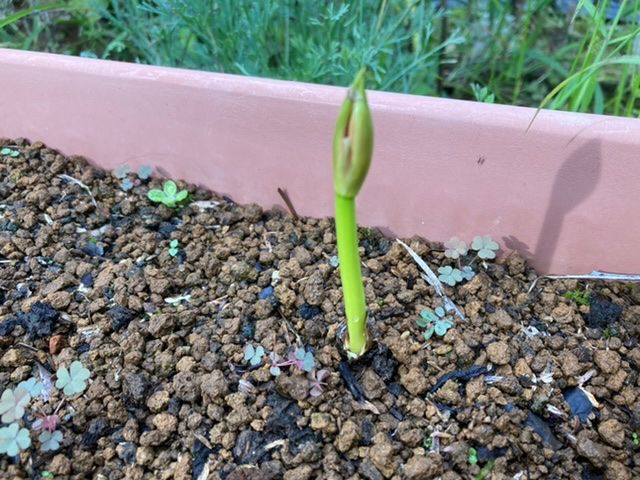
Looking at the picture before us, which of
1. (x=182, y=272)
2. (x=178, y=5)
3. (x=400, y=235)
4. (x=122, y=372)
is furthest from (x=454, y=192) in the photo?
(x=178, y=5)

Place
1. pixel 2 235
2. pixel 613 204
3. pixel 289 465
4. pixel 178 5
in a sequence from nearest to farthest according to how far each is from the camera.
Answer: pixel 289 465
pixel 613 204
pixel 2 235
pixel 178 5

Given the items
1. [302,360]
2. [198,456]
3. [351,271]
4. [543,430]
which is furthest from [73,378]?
[543,430]

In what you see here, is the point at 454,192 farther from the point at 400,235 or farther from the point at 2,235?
the point at 2,235

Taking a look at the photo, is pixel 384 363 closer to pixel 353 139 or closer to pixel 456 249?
pixel 456 249

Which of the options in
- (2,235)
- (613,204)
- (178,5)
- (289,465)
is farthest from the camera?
(178,5)

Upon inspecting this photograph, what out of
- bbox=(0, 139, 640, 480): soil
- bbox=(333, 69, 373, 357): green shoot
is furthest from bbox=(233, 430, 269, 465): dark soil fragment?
bbox=(333, 69, 373, 357): green shoot

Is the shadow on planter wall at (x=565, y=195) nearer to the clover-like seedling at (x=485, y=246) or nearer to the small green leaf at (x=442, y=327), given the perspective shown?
the clover-like seedling at (x=485, y=246)

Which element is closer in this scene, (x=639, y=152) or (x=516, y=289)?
(x=639, y=152)
